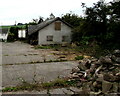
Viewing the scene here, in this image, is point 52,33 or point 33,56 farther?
point 52,33

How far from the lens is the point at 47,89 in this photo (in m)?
6.93

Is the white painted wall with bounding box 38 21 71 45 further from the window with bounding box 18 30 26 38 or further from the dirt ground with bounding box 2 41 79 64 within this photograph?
the window with bounding box 18 30 26 38

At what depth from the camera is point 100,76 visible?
267 inches

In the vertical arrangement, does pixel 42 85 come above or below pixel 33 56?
below

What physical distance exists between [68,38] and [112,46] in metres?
12.0

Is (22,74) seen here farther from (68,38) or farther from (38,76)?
(68,38)

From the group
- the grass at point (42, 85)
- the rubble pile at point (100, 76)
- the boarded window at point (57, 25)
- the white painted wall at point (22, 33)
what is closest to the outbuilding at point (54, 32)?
the boarded window at point (57, 25)

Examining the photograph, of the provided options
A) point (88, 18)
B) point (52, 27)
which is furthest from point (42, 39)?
point (88, 18)

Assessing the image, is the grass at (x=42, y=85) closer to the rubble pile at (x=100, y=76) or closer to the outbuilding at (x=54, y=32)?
the rubble pile at (x=100, y=76)

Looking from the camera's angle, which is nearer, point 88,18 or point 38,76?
point 38,76

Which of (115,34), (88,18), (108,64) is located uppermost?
(88,18)

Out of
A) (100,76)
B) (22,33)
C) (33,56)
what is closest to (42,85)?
(100,76)

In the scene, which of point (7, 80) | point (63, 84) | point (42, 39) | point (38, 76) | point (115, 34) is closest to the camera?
point (63, 84)

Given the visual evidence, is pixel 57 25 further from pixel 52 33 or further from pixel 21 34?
pixel 21 34
